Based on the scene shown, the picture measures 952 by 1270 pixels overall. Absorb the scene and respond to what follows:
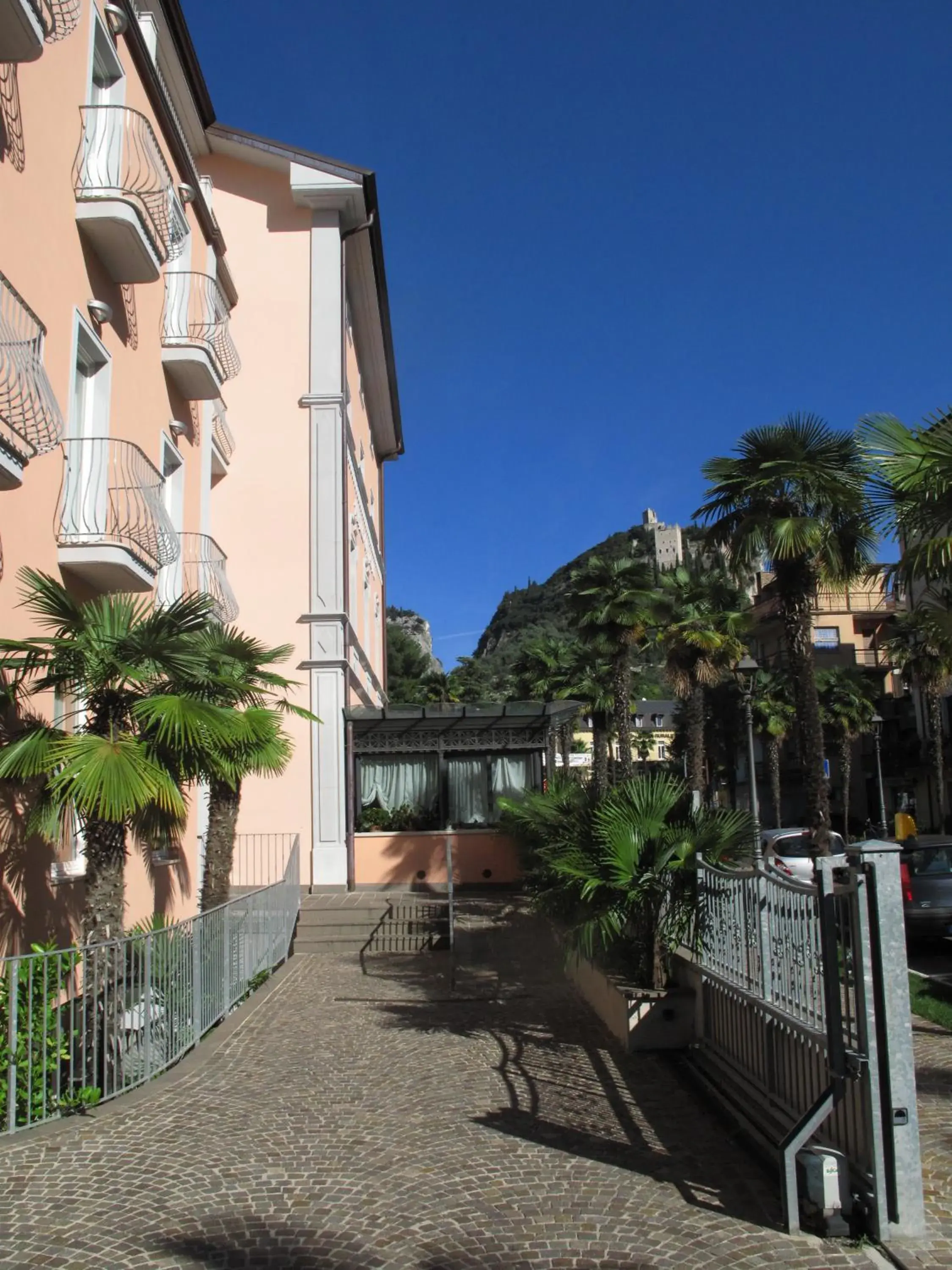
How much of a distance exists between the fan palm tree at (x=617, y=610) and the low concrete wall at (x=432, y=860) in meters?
6.62

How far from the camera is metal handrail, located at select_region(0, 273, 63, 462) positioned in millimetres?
7617

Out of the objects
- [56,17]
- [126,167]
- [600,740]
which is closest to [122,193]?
[126,167]

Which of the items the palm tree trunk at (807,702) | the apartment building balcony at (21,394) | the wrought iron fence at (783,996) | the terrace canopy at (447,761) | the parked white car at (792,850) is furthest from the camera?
the terrace canopy at (447,761)

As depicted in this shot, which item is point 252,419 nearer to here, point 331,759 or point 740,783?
point 331,759

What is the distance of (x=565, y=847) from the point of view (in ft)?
30.0

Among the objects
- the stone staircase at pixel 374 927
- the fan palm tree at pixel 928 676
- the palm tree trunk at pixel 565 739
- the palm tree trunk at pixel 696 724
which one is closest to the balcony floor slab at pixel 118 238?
the stone staircase at pixel 374 927

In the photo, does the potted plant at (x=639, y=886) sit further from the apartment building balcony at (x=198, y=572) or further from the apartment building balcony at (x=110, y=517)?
the apartment building balcony at (x=198, y=572)

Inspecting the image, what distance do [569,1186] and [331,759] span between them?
14186mm

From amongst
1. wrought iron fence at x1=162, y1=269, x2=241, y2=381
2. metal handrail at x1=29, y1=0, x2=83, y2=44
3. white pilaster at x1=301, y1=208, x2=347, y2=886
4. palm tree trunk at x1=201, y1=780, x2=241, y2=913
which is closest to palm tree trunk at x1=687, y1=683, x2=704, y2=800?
white pilaster at x1=301, y1=208, x2=347, y2=886

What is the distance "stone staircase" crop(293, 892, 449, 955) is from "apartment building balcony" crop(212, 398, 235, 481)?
7817 millimetres

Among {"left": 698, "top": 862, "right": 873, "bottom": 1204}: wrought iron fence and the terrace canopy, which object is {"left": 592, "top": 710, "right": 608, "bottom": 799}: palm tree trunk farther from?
{"left": 698, "top": 862, "right": 873, "bottom": 1204}: wrought iron fence

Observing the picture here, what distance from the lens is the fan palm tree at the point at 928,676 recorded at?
120 feet

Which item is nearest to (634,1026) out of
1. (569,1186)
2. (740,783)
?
(569,1186)

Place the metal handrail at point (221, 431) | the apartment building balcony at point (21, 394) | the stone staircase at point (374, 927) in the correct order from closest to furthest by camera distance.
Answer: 1. the apartment building balcony at point (21, 394)
2. the stone staircase at point (374, 927)
3. the metal handrail at point (221, 431)
